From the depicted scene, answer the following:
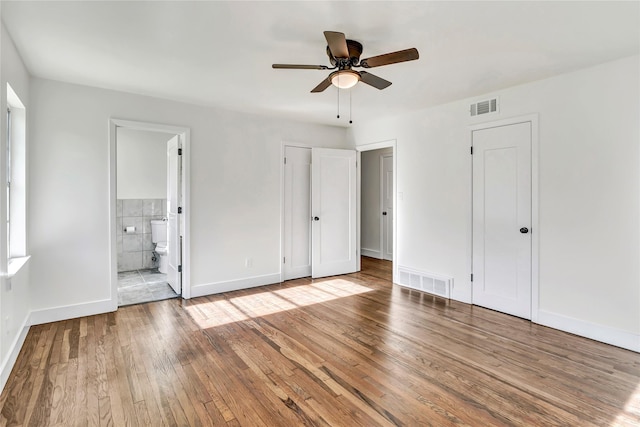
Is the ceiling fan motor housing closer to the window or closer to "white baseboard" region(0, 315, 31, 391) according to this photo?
the window

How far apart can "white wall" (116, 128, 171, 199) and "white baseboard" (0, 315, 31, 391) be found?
117 inches

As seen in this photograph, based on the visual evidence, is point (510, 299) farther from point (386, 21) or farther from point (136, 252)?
point (136, 252)

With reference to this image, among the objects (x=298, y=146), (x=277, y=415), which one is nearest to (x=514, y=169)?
(x=298, y=146)

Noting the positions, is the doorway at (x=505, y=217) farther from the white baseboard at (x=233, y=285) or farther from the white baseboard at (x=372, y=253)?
the white baseboard at (x=372, y=253)

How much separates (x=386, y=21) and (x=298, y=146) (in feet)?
10.0

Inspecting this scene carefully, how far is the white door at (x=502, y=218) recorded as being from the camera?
353cm

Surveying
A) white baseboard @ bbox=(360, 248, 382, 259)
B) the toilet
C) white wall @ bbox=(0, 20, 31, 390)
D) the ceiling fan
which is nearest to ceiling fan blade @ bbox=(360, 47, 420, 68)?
the ceiling fan

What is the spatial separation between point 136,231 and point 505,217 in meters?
5.60

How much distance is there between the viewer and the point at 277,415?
199 centimetres

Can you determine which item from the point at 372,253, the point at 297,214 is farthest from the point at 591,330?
the point at 372,253

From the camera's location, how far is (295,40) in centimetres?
251

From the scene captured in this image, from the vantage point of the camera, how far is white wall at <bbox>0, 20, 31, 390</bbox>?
7.49 ft

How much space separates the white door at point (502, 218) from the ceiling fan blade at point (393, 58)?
6.47 feet

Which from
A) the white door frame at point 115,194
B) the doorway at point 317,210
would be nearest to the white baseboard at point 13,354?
the white door frame at point 115,194
